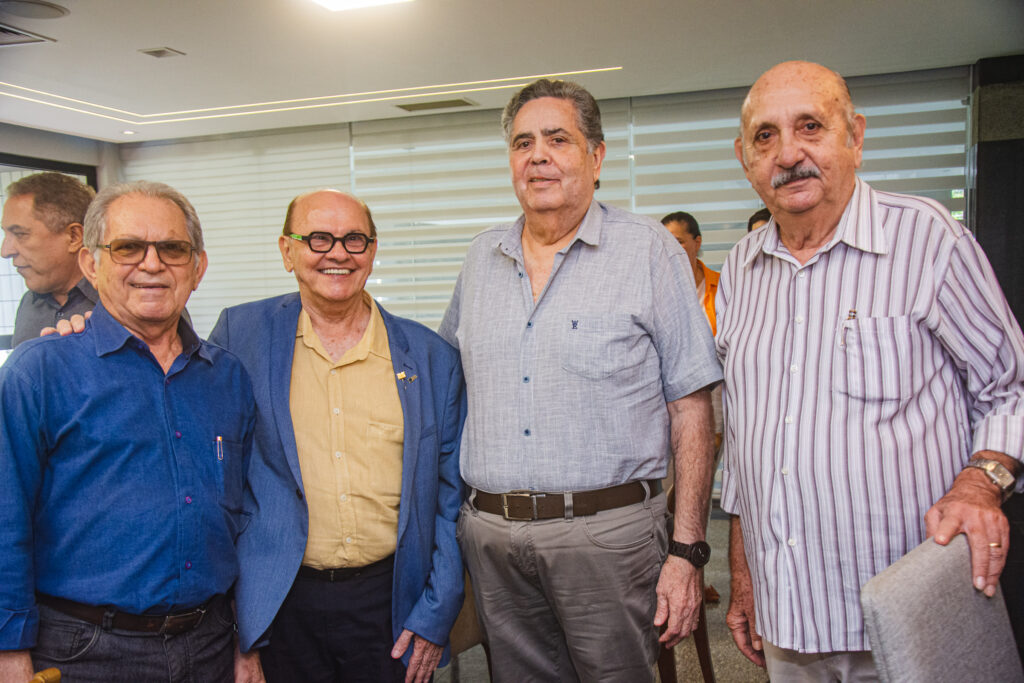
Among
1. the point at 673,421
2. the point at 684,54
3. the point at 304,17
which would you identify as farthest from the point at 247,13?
the point at 673,421

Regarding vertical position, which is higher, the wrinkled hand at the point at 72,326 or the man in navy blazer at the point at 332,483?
the wrinkled hand at the point at 72,326

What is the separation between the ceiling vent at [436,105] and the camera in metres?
6.14

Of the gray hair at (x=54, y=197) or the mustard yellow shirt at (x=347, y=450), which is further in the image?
the gray hair at (x=54, y=197)

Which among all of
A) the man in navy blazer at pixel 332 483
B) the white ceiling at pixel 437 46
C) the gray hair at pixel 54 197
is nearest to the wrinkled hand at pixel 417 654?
the man in navy blazer at pixel 332 483

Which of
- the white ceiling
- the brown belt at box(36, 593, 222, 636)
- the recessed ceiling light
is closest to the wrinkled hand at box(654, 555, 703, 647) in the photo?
the brown belt at box(36, 593, 222, 636)

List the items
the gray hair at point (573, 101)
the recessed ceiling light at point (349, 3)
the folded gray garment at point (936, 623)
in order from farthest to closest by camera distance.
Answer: the recessed ceiling light at point (349, 3)
the gray hair at point (573, 101)
the folded gray garment at point (936, 623)

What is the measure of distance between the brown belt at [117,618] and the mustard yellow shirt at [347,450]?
1.26 feet

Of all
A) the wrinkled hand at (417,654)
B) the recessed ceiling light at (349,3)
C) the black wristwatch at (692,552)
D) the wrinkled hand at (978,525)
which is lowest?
the wrinkled hand at (417,654)

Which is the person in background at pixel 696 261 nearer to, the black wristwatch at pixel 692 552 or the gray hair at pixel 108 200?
the black wristwatch at pixel 692 552

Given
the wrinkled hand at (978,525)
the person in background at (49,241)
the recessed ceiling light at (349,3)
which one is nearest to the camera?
the wrinkled hand at (978,525)

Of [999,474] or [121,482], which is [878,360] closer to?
[999,474]

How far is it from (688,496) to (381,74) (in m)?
4.19

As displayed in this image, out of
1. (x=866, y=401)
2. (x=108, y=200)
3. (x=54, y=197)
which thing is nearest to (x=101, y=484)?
(x=108, y=200)

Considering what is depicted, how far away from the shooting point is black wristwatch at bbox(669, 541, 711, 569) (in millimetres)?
1911
